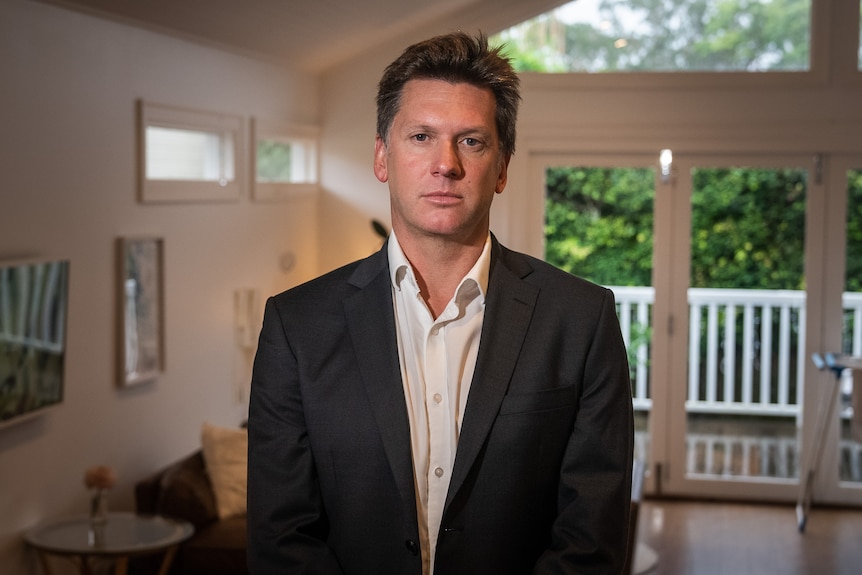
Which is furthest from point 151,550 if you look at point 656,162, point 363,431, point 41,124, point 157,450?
point 656,162

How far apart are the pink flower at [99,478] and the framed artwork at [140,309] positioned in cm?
57

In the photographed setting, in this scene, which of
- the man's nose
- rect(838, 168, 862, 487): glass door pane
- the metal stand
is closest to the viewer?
the man's nose

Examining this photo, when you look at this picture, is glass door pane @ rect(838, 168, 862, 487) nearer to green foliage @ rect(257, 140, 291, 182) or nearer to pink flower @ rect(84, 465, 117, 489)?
green foliage @ rect(257, 140, 291, 182)

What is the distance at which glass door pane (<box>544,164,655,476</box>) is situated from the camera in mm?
6754

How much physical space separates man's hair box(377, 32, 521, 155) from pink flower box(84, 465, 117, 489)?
295cm

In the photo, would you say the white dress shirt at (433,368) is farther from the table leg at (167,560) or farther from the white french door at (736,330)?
the white french door at (736,330)

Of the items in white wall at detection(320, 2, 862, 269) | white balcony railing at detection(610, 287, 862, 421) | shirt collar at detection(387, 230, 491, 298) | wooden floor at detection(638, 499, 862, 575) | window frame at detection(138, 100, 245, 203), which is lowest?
wooden floor at detection(638, 499, 862, 575)

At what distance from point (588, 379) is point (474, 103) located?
0.44 meters

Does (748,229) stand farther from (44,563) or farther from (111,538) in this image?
(44,563)

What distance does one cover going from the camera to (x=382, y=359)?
163 cm

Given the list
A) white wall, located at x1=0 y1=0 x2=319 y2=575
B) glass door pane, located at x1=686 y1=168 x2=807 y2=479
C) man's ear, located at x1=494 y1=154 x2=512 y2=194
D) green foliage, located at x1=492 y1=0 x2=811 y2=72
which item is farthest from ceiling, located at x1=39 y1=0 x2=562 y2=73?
man's ear, located at x1=494 y1=154 x2=512 y2=194

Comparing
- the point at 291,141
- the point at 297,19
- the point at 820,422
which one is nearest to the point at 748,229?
the point at 820,422

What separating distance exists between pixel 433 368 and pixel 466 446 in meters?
0.14

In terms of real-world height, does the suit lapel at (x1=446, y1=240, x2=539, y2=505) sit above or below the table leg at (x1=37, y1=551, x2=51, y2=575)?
above
